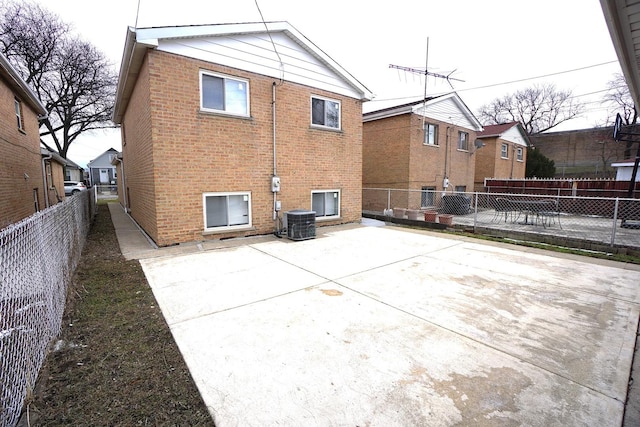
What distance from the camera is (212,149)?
294 inches

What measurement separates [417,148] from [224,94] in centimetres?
980

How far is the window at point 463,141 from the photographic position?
17308 mm

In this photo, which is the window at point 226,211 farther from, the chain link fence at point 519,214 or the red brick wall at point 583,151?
the red brick wall at point 583,151

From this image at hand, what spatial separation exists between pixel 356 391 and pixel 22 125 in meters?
14.6

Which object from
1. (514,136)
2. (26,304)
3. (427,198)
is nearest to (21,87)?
(26,304)

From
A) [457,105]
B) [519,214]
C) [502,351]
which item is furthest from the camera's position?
[457,105]

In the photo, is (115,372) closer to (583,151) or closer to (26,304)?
(26,304)

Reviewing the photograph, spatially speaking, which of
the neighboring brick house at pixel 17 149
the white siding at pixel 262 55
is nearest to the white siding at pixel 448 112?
the white siding at pixel 262 55

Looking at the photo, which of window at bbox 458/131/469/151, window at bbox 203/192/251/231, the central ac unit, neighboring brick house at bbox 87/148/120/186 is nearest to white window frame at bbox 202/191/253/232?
window at bbox 203/192/251/231

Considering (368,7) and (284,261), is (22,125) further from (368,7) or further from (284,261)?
(368,7)

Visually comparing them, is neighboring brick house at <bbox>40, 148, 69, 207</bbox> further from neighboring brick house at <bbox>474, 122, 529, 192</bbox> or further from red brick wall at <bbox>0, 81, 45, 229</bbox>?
neighboring brick house at <bbox>474, 122, 529, 192</bbox>

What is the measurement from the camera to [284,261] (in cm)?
603

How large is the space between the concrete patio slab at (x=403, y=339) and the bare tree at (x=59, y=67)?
25.1 m

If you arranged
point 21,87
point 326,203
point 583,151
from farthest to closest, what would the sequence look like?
point 583,151 < point 326,203 < point 21,87
